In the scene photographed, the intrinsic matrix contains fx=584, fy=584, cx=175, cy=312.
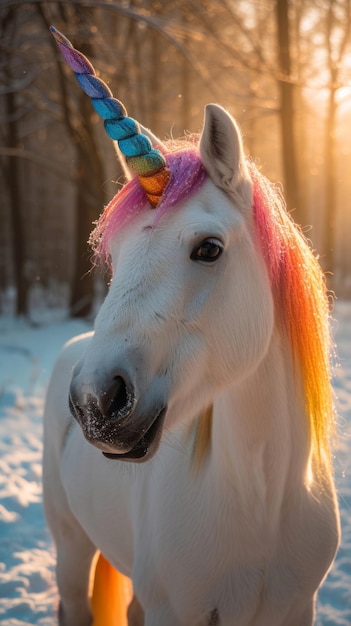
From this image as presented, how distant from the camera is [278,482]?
203 centimetres

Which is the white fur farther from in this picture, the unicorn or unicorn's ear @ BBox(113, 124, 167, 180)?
unicorn's ear @ BBox(113, 124, 167, 180)

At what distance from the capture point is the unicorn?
5.18 feet

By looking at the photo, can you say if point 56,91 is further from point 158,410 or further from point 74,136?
point 158,410

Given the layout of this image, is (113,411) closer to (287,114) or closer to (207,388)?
(207,388)

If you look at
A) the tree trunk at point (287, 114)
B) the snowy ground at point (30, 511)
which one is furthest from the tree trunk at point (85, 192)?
the tree trunk at point (287, 114)

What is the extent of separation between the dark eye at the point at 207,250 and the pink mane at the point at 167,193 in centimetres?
15

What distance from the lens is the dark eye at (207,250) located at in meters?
1.69

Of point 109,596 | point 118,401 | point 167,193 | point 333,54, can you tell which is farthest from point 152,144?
point 333,54

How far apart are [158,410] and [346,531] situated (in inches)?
129

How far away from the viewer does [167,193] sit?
5.73ft

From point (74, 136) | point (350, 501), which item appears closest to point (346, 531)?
point (350, 501)

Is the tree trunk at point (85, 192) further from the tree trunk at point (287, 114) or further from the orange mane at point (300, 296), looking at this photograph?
the orange mane at point (300, 296)

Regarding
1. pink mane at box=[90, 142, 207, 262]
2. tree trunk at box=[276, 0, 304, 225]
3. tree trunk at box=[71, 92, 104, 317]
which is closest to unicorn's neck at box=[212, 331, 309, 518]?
pink mane at box=[90, 142, 207, 262]

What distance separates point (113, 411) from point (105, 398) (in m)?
0.05
